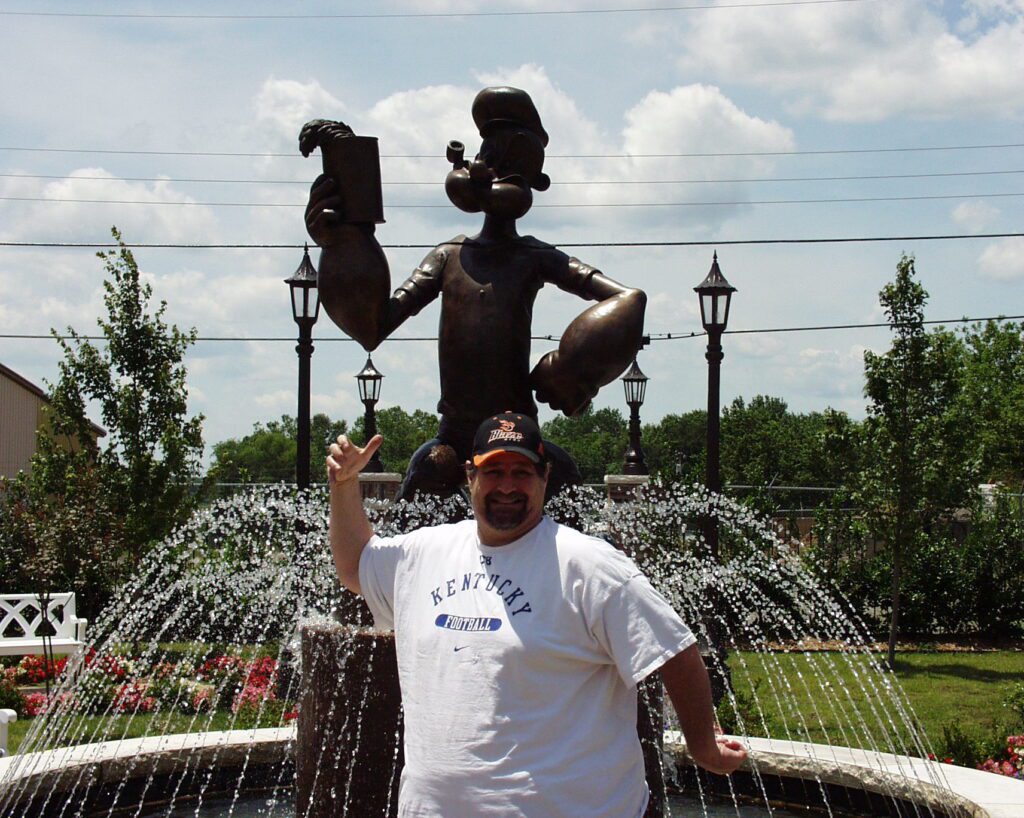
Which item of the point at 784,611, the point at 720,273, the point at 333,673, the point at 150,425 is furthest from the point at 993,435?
the point at 333,673

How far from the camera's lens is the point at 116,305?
44.1 ft

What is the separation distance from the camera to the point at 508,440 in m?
2.91

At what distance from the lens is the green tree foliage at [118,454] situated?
516 inches

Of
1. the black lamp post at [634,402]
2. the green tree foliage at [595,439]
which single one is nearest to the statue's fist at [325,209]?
the black lamp post at [634,402]

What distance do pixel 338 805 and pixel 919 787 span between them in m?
2.93

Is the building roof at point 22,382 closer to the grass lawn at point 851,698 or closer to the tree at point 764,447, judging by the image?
the grass lawn at point 851,698

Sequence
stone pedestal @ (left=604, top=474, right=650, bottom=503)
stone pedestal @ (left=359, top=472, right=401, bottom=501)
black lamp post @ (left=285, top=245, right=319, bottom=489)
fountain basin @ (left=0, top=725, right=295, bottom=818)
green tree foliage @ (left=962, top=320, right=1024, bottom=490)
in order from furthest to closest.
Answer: green tree foliage @ (left=962, top=320, right=1024, bottom=490)
stone pedestal @ (left=359, top=472, right=401, bottom=501)
stone pedestal @ (left=604, top=474, right=650, bottom=503)
black lamp post @ (left=285, top=245, right=319, bottom=489)
fountain basin @ (left=0, top=725, right=295, bottom=818)

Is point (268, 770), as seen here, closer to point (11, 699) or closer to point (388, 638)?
point (388, 638)

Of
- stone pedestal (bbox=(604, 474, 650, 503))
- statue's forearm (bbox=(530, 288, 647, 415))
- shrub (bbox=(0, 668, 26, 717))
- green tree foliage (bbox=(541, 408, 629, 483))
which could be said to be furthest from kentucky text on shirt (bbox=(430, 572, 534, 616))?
green tree foliage (bbox=(541, 408, 629, 483))

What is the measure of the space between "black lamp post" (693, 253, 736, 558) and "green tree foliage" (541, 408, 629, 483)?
69963 millimetres

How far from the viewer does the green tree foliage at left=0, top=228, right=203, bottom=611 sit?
43.0ft

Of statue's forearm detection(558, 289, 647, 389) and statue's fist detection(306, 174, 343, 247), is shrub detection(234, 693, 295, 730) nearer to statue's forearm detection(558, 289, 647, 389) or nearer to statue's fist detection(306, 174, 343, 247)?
statue's fist detection(306, 174, 343, 247)

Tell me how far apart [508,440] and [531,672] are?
1.89 feet

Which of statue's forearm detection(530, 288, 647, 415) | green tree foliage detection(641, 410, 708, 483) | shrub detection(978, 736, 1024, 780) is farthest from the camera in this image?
green tree foliage detection(641, 410, 708, 483)
